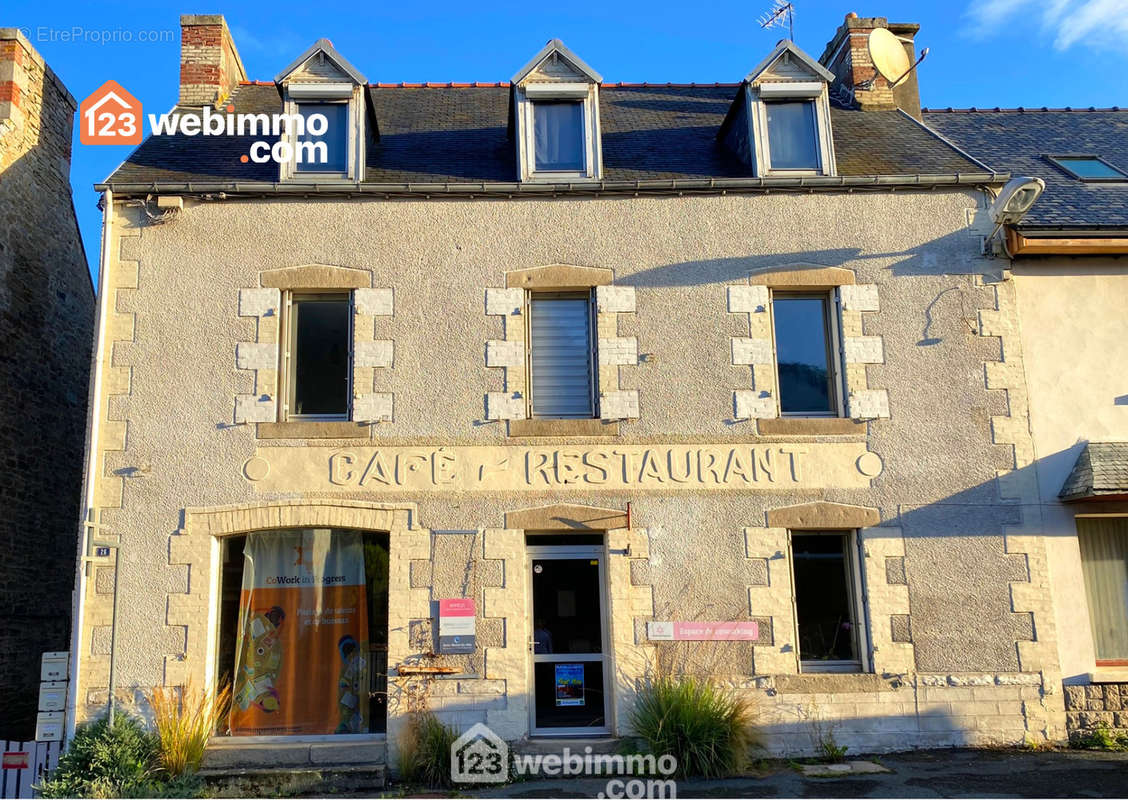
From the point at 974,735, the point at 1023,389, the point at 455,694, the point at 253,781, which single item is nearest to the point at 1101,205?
the point at 1023,389

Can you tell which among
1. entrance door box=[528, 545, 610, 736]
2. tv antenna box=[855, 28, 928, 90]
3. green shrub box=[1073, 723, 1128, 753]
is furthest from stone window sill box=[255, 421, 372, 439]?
→ tv antenna box=[855, 28, 928, 90]

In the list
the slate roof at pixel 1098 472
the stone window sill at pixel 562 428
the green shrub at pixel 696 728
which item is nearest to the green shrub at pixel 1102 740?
the slate roof at pixel 1098 472

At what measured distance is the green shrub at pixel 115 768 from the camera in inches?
304

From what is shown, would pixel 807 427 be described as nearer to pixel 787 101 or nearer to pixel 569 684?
pixel 569 684

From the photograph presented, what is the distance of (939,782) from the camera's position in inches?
298

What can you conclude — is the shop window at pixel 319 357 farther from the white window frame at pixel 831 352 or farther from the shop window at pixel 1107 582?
the shop window at pixel 1107 582

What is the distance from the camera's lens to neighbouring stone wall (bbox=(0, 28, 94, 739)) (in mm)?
10711

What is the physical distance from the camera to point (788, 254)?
377 inches

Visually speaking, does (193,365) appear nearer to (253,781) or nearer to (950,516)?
(253,781)

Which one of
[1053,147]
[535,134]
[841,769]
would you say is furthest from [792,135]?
[841,769]

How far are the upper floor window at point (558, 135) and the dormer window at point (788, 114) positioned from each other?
6.10 feet

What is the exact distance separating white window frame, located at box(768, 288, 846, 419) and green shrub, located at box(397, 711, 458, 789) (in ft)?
14.5

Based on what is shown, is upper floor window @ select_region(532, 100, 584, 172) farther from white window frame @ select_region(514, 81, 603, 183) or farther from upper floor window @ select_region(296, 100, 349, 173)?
upper floor window @ select_region(296, 100, 349, 173)

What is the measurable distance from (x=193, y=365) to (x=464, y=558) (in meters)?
3.28
